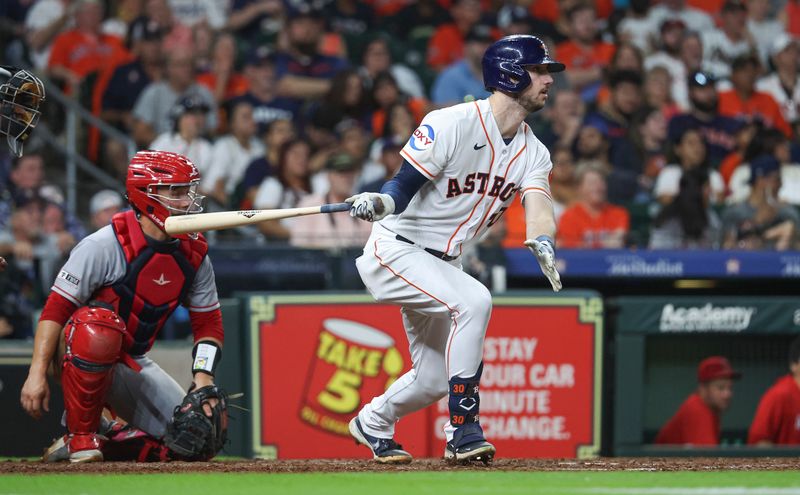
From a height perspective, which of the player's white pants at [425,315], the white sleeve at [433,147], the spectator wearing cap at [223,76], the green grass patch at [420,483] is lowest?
the green grass patch at [420,483]

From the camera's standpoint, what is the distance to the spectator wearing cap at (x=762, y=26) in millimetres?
12461

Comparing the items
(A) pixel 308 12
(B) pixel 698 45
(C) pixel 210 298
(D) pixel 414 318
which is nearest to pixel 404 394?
(D) pixel 414 318

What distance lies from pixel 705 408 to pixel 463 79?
417 cm

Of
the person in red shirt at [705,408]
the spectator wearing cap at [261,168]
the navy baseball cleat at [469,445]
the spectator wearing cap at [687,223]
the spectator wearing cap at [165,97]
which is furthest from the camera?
the spectator wearing cap at [165,97]

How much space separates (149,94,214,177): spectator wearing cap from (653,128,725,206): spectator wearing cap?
145 inches

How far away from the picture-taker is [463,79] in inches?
442

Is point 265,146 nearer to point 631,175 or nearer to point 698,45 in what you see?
point 631,175

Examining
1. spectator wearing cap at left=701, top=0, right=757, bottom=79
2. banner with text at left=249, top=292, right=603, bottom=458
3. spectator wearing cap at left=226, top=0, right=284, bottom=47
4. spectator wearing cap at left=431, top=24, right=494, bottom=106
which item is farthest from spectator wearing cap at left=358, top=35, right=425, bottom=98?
banner with text at left=249, top=292, right=603, bottom=458

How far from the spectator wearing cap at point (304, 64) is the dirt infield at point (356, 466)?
19.9ft

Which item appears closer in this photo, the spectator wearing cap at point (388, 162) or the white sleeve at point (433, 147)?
the white sleeve at point (433, 147)

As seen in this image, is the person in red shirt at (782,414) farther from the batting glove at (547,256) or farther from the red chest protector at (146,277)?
the red chest protector at (146,277)

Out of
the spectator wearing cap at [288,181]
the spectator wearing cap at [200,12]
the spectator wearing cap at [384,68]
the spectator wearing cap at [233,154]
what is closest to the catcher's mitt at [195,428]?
the spectator wearing cap at [288,181]

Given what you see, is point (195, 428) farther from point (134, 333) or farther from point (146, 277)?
point (146, 277)

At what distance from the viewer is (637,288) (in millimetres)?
9219
